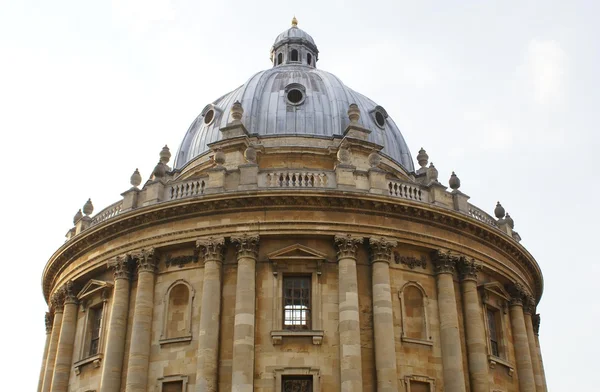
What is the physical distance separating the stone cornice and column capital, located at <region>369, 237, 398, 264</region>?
121cm

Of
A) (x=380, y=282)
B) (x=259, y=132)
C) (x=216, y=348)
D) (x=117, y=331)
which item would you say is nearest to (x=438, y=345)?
(x=380, y=282)

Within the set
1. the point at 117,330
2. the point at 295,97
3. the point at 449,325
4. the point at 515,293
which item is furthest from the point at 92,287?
the point at 515,293

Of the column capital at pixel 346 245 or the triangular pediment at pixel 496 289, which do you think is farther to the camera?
the triangular pediment at pixel 496 289

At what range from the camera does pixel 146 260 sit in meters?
28.6

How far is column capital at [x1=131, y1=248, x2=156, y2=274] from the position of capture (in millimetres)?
28469

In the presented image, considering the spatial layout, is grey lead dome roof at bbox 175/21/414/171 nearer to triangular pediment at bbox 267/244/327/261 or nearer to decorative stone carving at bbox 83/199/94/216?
decorative stone carving at bbox 83/199/94/216

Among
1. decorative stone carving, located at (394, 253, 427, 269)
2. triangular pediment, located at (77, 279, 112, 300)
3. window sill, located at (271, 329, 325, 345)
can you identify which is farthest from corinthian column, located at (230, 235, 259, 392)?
triangular pediment, located at (77, 279, 112, 300)

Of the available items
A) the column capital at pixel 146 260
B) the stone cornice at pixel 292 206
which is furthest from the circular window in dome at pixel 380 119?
the column capital at pixel 146 260

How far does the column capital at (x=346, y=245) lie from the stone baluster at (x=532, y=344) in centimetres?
1032

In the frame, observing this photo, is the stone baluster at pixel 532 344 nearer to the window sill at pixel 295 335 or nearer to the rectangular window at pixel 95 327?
the window sill at pixel 295 335

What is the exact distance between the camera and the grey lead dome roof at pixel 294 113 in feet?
122

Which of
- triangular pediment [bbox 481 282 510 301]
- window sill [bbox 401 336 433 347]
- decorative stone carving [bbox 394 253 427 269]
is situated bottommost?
window sill [bbox 401 336 433 347]

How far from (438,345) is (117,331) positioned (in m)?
12.3

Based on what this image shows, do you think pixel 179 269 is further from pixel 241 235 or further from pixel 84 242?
pixel 84 242
